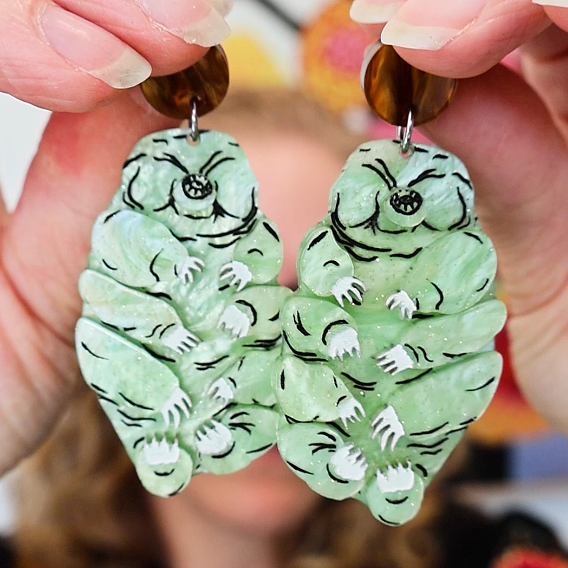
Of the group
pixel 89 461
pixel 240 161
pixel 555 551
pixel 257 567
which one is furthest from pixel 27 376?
pixel 555 551

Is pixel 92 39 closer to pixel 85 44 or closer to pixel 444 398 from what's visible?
pixel 85 44

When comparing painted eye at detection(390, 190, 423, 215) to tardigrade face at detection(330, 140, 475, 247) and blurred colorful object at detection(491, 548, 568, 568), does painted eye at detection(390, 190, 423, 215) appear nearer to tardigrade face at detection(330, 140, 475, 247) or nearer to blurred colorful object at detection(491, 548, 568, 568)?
tardigrade face at detection(330, 140, 475, 247)

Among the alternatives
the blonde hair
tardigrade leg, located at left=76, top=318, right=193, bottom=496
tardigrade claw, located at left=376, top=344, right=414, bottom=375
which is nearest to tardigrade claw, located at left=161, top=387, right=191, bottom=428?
tardigrade leg, located at left=76, top=318, right=193, bottom=496

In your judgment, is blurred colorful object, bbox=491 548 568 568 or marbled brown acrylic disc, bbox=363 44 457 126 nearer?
marbled brown acrylic disc, bbox=363 44 457 126

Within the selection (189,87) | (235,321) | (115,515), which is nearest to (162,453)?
(235,321)

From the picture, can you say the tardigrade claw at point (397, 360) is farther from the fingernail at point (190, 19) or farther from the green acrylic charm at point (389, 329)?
the fingernail at point (190, 19)

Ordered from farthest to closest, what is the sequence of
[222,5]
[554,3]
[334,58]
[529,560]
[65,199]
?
1. [334,58]
2. [529,560]
3. [65,199]
4. [222,5]
5. [554,3]

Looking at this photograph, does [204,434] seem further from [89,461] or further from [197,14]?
[89,461]
